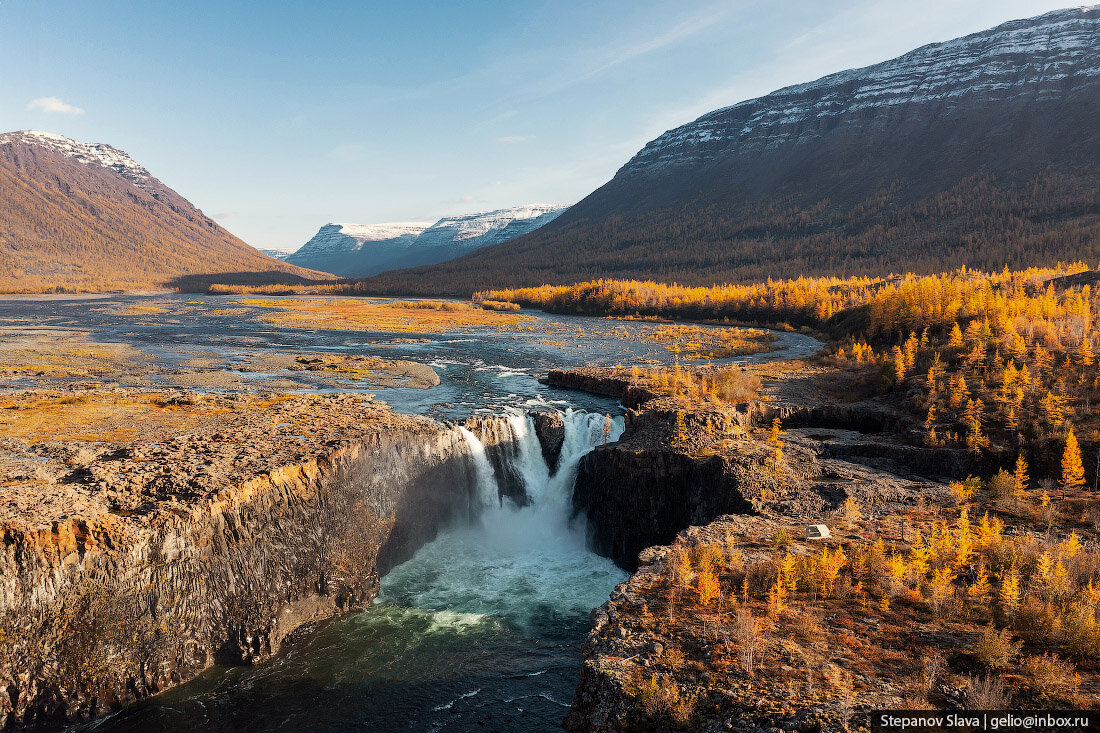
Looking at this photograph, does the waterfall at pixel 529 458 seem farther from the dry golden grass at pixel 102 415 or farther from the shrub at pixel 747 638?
the shrub at pixel 747 638

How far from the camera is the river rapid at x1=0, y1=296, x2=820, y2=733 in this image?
48.5 ft

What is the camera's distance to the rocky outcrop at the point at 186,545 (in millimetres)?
14203

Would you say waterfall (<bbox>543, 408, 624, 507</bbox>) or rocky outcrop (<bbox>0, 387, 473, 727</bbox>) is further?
waterfall (<bbox>543, 408, 624, 507</bbox>)

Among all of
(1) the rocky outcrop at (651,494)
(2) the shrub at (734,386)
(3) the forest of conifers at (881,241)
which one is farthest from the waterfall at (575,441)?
(3) the forest of conifers at (881,241)

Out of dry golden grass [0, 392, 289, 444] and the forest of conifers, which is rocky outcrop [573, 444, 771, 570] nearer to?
dry golden grass [0, 392, 289, 444]

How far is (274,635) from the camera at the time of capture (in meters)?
17.5

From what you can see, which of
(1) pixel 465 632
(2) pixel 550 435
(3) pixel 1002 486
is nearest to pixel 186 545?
(1) pixel 465 632

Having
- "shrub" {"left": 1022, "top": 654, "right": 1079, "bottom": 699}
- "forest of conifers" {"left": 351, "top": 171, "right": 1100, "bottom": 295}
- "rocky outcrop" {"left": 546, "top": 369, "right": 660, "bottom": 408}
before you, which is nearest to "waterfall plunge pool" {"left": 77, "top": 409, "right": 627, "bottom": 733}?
"shrub" {"left": 1022, "top": 654, "right": 1079, "bottom": 699}

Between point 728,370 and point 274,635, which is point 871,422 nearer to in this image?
point 728,370

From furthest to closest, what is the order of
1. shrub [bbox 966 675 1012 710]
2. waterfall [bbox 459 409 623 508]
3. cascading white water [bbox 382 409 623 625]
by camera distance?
waterfall [bbox 459 409 623 508] < cascading white water [bbox 382 409 623 625] < shrub [bbox 966 675 1012 710]

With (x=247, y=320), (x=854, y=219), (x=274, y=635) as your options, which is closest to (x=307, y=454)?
(x=274, y=635)

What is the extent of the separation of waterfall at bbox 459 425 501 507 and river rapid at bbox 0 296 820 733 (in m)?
0.05

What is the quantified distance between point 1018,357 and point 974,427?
31.8ft

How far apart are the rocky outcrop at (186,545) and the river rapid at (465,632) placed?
33.1 inches
